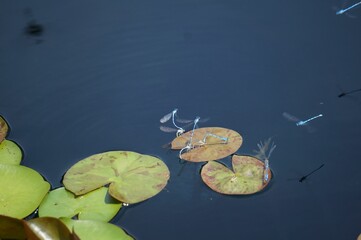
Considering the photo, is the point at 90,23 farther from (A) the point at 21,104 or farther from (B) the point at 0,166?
(B) the point at 0,166

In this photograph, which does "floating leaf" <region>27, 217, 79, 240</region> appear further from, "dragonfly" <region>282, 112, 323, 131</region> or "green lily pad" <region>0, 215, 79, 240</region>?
"dragonfly" <region>282, 112, 323, 131</region>

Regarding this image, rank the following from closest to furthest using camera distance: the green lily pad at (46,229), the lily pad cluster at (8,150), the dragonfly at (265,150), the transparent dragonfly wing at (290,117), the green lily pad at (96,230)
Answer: the green lily pad at (46,229) < the green lily pad at (96,230) < the dragonfly at (265,150) < the lily pad cluster at (8,150) < the transparent dragonfly wing at (290,117)

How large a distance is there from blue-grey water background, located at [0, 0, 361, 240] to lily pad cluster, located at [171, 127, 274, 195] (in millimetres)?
52

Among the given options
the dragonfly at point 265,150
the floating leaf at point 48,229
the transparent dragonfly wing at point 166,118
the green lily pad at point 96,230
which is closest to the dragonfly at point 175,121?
the transparent dragonfly wing at point 166,118

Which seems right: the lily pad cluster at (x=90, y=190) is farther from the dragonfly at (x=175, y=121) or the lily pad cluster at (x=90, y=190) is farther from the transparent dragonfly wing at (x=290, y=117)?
the transparent dragonfly wing at (x=290, y=117)

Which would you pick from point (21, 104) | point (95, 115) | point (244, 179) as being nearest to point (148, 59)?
point (95, 115)

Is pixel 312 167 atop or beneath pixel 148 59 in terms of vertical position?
beneath

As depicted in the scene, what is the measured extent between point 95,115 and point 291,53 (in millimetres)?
1250

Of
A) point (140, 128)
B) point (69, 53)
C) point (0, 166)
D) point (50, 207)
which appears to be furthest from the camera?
point (69, 53)

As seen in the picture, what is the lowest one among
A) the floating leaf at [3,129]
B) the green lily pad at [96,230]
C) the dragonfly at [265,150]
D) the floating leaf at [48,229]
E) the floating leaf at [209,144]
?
the green lily pad at [96,230]

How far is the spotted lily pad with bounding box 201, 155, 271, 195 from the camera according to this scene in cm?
261

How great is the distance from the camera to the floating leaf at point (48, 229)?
6.97ft

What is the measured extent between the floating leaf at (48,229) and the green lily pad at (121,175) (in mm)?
489

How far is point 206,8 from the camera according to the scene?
3.72m
